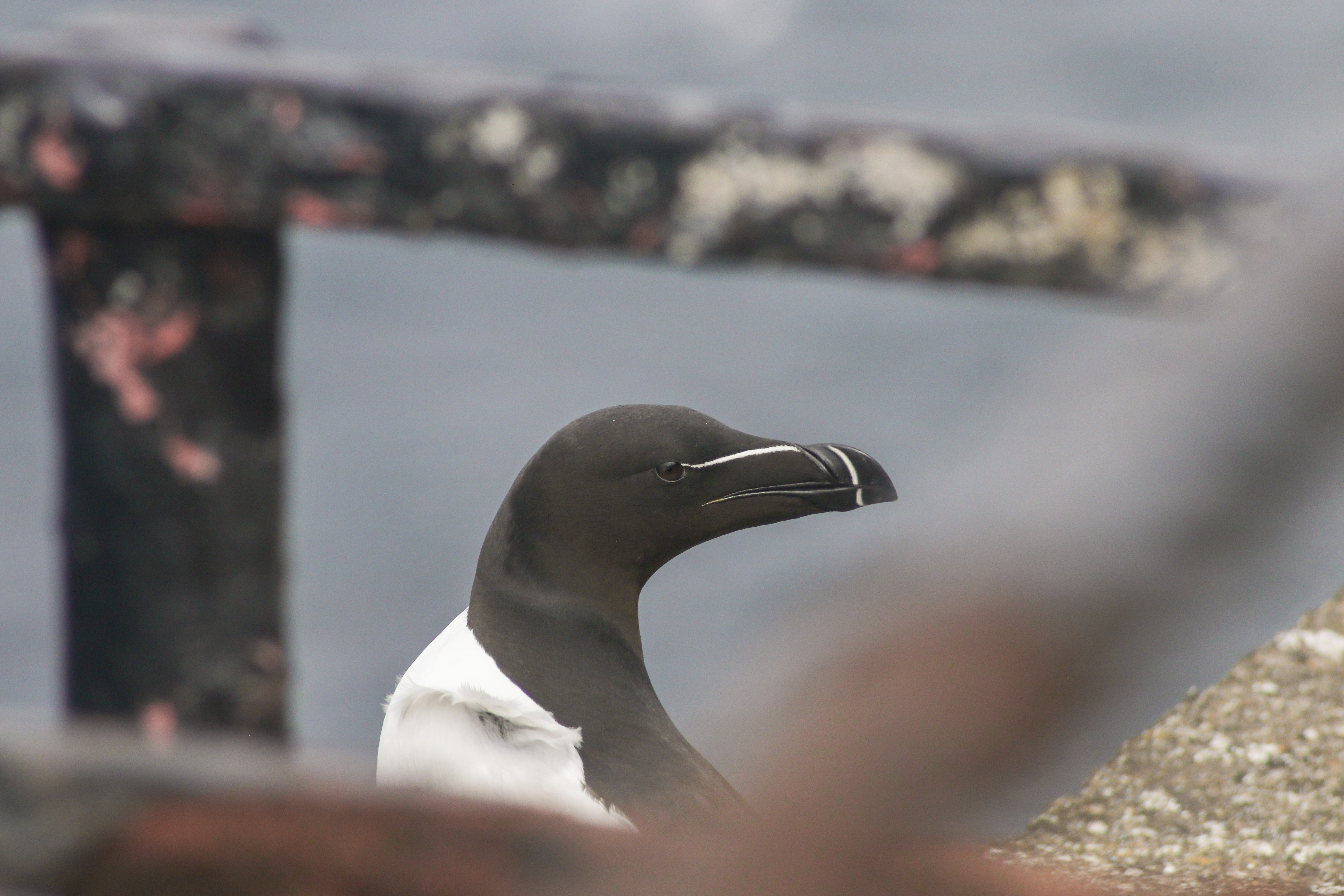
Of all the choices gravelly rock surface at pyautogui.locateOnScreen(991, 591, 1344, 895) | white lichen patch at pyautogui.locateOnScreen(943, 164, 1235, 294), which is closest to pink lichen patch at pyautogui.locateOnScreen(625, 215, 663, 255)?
white lichen patch at pyautogui.locateOnScreen(943, 164, 1235, 294)

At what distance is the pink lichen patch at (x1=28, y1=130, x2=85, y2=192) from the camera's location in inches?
77.2

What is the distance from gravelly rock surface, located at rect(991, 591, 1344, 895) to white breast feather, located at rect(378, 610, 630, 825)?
52 centimetres

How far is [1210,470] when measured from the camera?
0.35 metres

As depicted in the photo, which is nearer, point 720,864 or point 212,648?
point 720,864

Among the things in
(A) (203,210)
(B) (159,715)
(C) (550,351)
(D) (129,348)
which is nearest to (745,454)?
(A) (203,210)

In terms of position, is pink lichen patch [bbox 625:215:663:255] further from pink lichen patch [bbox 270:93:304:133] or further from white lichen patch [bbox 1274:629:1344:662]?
white lichen patch [bbox 1274:629:1344:662]

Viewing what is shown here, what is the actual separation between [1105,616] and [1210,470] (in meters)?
0.05

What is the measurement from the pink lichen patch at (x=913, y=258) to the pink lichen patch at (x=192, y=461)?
103 cm

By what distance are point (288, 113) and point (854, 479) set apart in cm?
86

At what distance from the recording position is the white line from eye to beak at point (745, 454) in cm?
199

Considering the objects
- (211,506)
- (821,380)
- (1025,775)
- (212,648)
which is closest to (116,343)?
(211,506)

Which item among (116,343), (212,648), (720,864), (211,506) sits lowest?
(720,864)

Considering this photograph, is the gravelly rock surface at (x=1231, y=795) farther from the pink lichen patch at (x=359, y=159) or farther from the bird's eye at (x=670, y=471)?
the pink lichen patch at (x=359, y=159)

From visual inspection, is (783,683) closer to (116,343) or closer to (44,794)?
(44,794)
